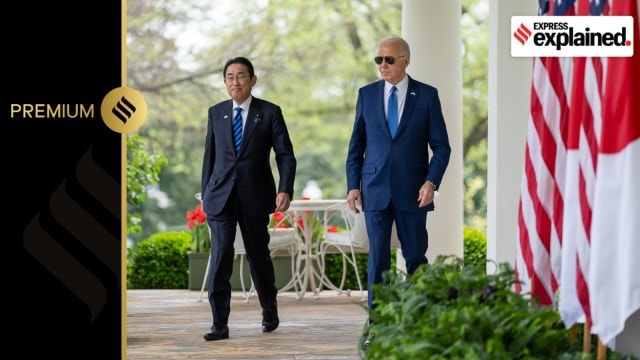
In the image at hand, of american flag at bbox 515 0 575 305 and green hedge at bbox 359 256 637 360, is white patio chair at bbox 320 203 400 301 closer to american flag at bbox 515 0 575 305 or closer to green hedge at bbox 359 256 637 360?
american flag at bbox 515 0 575 305

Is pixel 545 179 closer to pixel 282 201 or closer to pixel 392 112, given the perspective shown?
pixel 392 112

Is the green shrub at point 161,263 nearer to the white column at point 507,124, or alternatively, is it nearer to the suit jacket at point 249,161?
the suit jacket at point 249,161

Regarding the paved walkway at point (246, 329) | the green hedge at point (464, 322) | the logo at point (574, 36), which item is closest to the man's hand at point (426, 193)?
the paved walkway at point (246, 329)

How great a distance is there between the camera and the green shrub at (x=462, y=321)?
4.64 metres

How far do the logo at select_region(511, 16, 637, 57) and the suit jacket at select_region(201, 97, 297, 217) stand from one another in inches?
96.4

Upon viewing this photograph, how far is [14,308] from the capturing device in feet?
16.8

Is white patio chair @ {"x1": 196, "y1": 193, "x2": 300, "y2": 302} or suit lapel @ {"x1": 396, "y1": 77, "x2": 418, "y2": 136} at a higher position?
suit lapel @ {"x1": 396, "y1": 77, "x2": 418, "y2": 136}

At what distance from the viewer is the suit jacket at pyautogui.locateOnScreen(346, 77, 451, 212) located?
7.72 metres

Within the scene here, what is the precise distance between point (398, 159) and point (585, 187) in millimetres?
2731

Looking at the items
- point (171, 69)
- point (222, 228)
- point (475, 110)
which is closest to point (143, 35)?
point (171, 69)

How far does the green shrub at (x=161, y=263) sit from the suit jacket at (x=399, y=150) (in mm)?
6351

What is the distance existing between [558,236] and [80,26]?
235 cm

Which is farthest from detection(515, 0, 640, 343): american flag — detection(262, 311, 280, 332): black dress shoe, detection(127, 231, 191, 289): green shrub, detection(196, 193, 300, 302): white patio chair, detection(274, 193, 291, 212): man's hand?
detection(127, 231, 191, 289): green shrub

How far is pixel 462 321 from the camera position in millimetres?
4723
